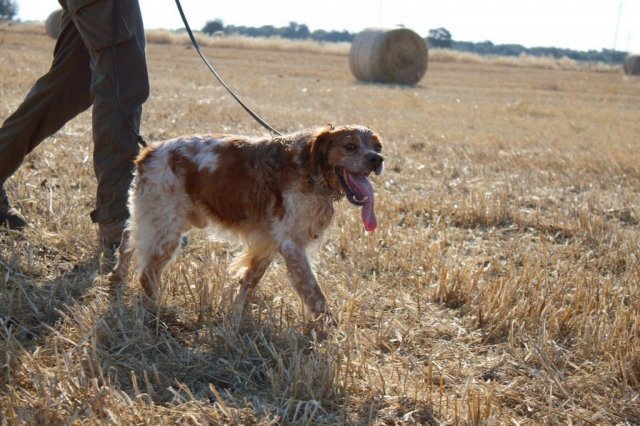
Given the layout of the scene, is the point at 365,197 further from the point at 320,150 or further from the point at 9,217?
the point at 9,217

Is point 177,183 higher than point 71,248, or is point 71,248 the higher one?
point 177,183

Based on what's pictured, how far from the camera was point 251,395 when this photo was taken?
9.37ft

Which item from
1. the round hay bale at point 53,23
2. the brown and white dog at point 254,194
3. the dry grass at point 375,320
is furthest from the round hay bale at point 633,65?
the brown and white dog at point 254,194

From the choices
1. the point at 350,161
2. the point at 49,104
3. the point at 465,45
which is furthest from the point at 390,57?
the point at 465,45

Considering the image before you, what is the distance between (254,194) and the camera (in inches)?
151

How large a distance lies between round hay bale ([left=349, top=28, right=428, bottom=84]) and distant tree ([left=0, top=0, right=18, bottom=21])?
128ft

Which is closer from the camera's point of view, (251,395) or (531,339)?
(251,395)

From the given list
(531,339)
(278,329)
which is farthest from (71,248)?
(531,339)

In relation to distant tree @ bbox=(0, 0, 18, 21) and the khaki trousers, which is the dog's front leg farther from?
distant tree @ bbox=(0, 0, 18, 21)

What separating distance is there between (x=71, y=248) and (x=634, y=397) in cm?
316

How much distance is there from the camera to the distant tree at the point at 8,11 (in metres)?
54.2

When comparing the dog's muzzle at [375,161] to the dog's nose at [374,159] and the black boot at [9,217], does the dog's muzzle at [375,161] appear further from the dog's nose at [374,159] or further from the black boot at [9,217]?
the black boot at [9,217]

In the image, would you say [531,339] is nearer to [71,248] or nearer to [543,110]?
[71,248]

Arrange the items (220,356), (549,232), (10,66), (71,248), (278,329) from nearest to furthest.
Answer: (220,356) → (278,329) → (71,248) → (549,232) → (10,66)
